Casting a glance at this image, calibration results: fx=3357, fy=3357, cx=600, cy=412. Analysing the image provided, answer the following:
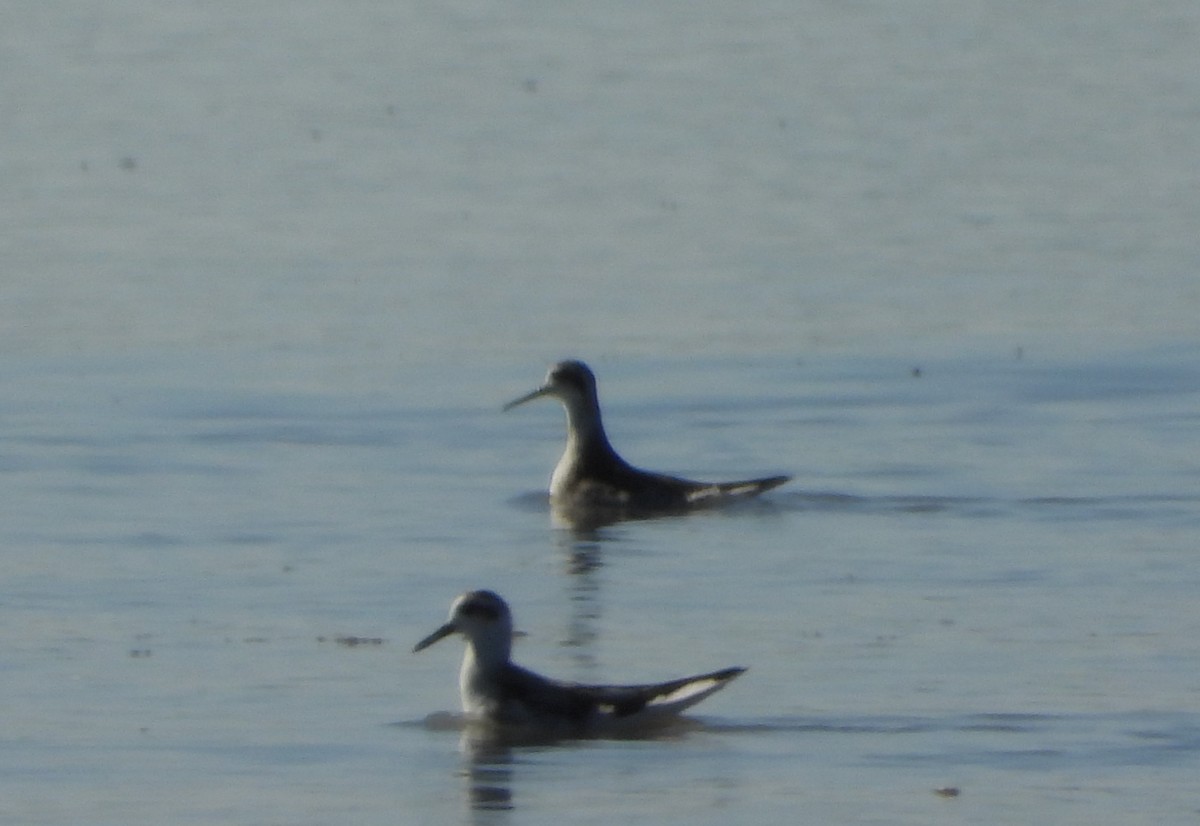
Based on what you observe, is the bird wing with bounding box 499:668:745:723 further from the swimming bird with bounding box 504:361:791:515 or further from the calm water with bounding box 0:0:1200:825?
the swimming bird with bounding box 504:361:791:515

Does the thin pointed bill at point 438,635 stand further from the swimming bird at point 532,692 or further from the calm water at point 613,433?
the calm water at point 613,433

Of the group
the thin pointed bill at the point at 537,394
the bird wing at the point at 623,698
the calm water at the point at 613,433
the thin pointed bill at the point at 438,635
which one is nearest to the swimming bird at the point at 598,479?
the thin pointed bill at the point at 537,394

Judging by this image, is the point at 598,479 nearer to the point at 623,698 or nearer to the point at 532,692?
the point at 532,692

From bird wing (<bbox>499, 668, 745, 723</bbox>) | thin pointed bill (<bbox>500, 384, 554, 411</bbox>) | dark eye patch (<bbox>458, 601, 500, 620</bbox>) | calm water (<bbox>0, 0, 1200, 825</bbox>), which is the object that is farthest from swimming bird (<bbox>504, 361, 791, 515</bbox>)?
bird wing (<bbox>499, 668, 745, 723</bbox>)

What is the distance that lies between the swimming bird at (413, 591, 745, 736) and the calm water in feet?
0.58

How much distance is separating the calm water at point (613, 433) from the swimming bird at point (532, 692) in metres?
0.18

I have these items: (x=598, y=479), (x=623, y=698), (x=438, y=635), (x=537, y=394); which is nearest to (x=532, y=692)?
(x=623, y=698)

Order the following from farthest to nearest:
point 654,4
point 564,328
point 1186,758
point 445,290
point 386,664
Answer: point 654,4 < point 445,290 < point 564,328 < point 386,664 < point 1186,758

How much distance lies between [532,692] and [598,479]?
6799 millimetres

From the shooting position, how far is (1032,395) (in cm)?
2359

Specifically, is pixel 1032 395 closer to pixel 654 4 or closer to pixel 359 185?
pixel 359 185

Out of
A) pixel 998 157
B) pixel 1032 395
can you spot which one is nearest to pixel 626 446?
pixel 1032 395

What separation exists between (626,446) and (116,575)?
6.35 metres

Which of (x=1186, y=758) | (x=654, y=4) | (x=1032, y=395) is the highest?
(x=654, y=4)
